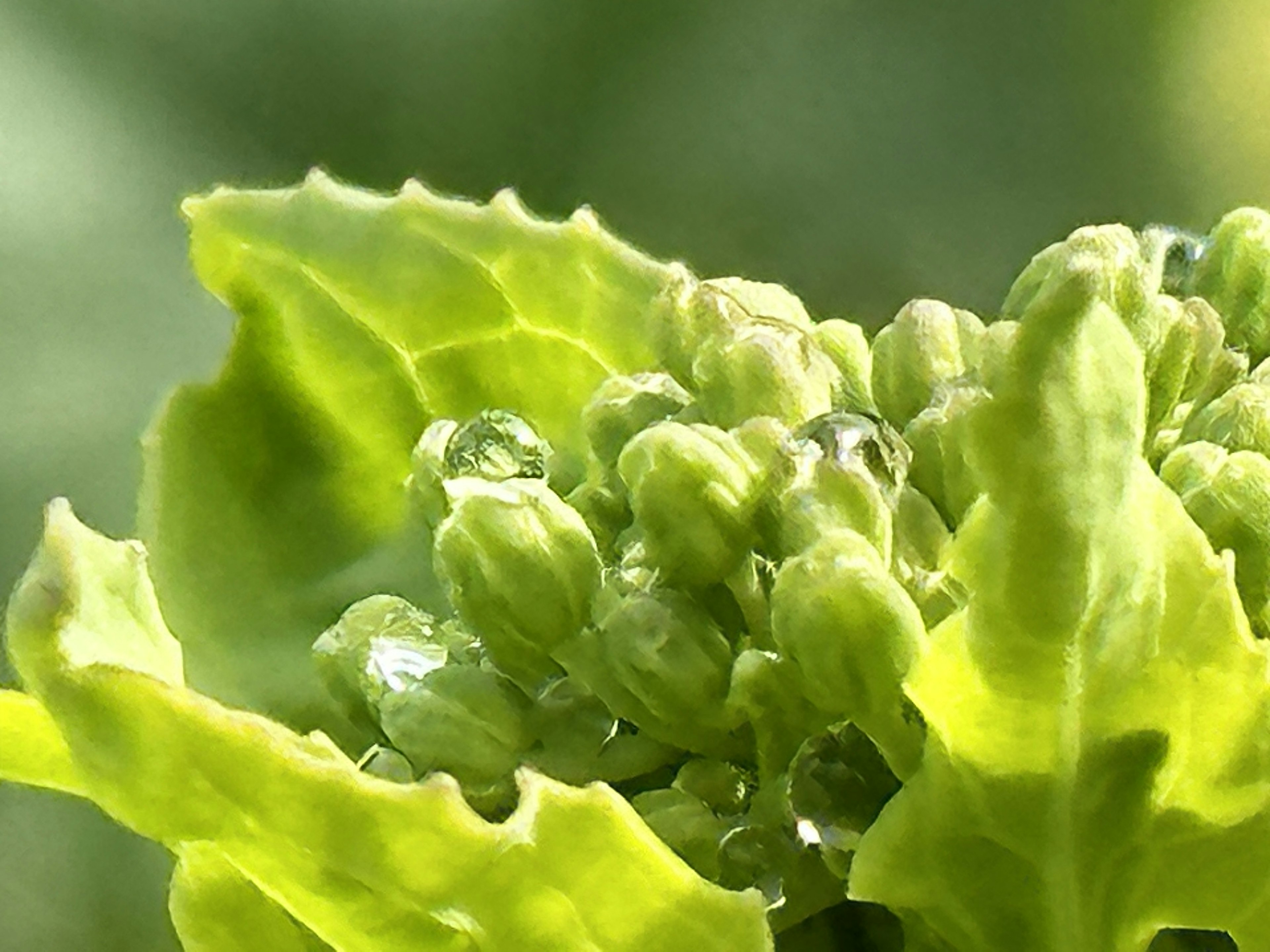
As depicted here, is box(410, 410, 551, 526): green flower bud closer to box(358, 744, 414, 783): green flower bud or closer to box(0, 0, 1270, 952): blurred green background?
Result: box(358, 744, 414, 783): green flower bud

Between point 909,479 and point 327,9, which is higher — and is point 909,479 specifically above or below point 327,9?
below

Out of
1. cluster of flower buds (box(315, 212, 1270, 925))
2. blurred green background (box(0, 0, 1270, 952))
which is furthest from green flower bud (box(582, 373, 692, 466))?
blurred green background (box(0, 0, 1270, 952))

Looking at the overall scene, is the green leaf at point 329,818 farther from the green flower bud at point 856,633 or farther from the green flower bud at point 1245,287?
the green flower bud at point 1245,287

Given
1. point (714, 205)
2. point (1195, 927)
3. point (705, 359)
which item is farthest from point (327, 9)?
point (1195, 927)

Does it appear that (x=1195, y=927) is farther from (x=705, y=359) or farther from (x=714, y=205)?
(x=714, y=205)

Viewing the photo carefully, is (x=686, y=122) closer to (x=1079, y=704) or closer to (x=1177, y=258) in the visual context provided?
(x=1177, y=258)

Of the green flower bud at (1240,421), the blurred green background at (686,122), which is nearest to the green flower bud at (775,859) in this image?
the green flower bud at (1240,421)
